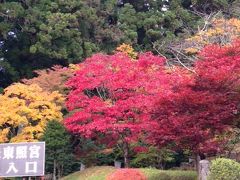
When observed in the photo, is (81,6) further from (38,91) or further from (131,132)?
(131,132)

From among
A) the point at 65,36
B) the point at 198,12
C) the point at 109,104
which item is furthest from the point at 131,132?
the point at 198,12

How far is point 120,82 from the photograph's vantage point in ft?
49.9

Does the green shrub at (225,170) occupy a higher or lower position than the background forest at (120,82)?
lower

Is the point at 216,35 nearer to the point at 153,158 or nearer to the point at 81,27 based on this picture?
the point at 153,158

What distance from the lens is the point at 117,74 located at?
607 inches

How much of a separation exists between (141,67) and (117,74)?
0.95 meters

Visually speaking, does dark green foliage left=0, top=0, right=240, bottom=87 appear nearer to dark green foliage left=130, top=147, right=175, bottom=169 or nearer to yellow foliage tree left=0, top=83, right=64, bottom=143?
yellow foliage tree left=0, top=83, right=64, bottom=143

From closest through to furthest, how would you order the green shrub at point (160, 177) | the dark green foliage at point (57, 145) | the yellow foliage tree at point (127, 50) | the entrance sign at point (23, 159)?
1. the entrance sign at point (23, 159)
2. the green shrub at point (160, 177)
3. the dark green foliage at point (57, 145)
4. the yellow foliage tree at point (127, 50)

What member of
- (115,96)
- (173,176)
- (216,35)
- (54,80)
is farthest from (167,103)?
(216,35)

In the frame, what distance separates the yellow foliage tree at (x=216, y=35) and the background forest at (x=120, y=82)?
6 centimetres

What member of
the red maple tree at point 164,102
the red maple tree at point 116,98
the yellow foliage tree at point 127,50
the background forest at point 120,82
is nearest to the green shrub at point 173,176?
the background forest at point 120,82

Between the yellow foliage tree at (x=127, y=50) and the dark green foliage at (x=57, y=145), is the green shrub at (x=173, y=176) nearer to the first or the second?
the dark green foliage at (x=57, y=145)

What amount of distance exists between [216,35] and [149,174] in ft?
28.9

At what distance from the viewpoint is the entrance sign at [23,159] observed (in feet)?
21.1
